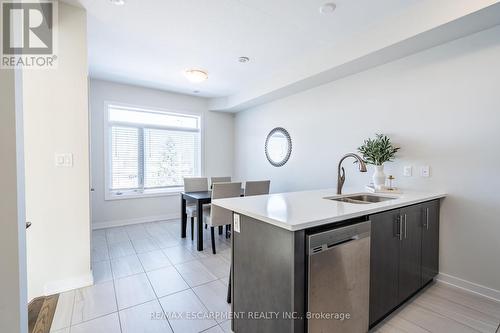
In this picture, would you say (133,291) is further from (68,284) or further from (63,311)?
(68,284)

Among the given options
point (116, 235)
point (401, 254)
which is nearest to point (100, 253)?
point (116, 235)

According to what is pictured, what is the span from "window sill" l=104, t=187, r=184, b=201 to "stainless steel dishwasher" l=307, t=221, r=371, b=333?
4.21 metres

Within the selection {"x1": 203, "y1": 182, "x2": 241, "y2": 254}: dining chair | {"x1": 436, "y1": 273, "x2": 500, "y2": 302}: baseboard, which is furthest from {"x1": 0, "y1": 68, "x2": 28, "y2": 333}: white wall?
{"x1": 436, "y1": 273, "x2": 500, "y2": 302}: baseboard

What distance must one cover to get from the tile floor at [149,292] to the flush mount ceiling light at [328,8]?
2857 millimetres

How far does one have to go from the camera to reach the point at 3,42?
0.82 m

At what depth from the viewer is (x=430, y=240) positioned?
217cm

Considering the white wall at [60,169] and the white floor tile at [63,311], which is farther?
the white wall at [60,169]

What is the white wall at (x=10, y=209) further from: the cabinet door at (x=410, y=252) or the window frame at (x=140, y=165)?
the window frame at (x=140, y=165)

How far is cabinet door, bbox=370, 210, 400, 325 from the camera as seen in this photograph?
1.57 meters

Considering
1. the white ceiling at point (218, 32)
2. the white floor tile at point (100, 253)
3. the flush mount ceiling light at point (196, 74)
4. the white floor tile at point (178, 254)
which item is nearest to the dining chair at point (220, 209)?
the white floor tile at point (178, 254)

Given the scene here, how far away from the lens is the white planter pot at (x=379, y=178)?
2.48m

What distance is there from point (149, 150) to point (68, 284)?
293 centimetres

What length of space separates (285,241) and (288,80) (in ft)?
9.48

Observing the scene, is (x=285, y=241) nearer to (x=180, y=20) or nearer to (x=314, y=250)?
(x=314, y=250)
